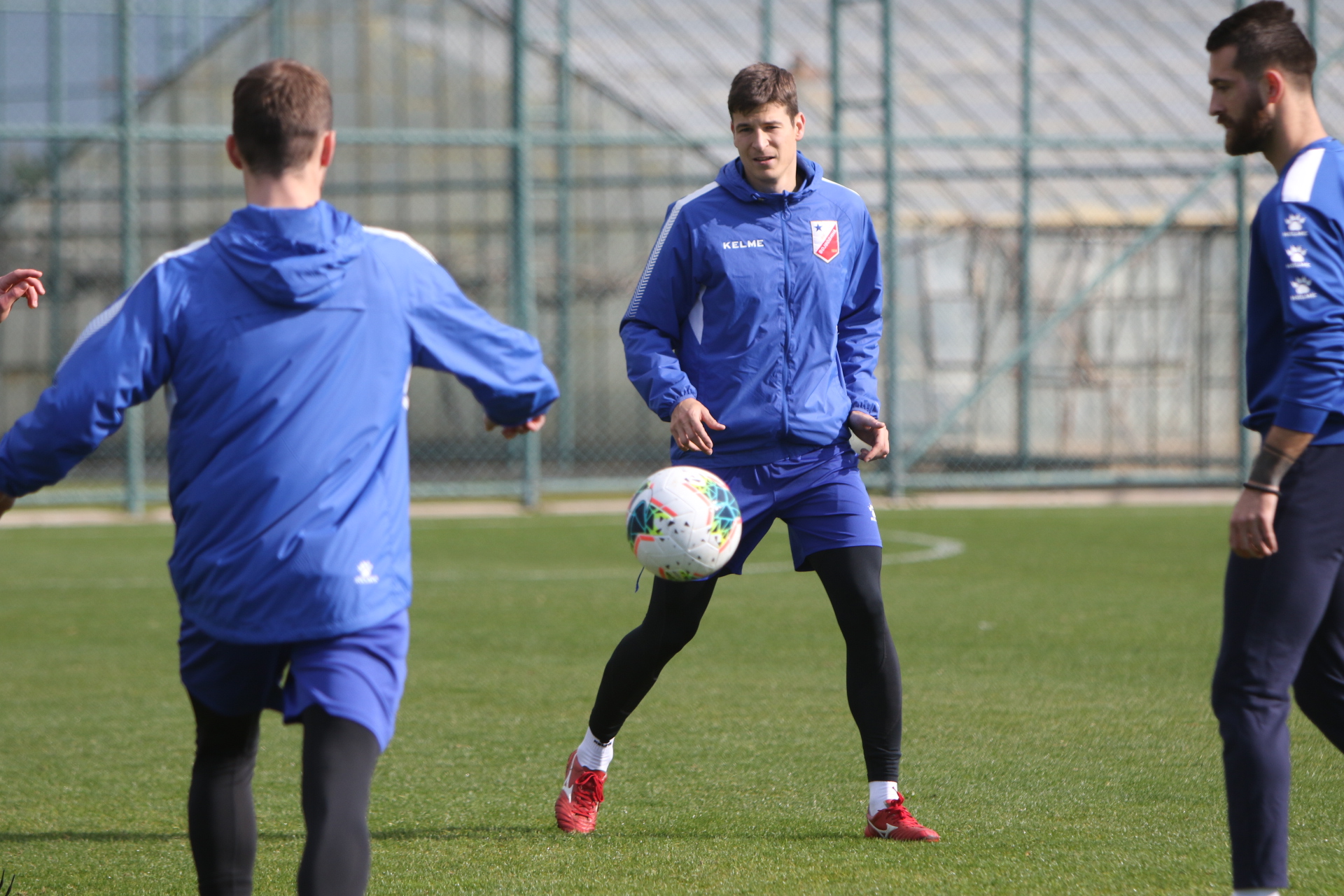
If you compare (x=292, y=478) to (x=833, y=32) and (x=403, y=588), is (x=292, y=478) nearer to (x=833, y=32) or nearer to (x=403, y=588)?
(x=403, y=588)

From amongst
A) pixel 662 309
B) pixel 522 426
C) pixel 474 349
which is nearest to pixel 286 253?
pixel 474 349

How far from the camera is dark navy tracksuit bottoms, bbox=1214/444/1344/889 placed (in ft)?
10.3

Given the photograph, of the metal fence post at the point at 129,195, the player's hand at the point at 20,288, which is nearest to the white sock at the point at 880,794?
the player's hand at the point at 20,288

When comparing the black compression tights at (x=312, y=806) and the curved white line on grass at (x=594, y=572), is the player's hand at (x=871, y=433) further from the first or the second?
the curved white line on grass at (x=594, y=572)

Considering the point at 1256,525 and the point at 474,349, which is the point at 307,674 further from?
the point at 1256,525

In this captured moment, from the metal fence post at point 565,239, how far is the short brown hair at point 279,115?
1347cm

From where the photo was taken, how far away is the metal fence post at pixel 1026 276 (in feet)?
52.8

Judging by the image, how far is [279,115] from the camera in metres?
2.66

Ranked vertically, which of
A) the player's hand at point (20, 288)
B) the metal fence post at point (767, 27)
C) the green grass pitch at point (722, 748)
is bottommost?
the green grass pitch at point (722, 748)

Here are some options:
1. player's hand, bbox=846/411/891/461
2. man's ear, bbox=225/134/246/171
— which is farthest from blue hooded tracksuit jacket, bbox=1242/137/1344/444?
man's ear, bbox=225/134/246/171

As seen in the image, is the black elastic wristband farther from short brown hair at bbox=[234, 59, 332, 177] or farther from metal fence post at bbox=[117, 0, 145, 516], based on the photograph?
metal fence post at bbox=[117, 0, 145, 516]


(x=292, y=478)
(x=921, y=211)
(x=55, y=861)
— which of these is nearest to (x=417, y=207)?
(x=921, y=211)

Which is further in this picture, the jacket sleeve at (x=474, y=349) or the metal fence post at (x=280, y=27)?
the metal fence post at (x=280, y=27)

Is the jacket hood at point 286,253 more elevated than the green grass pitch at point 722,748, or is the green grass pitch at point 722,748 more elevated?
the jacket hood at point 286,253
